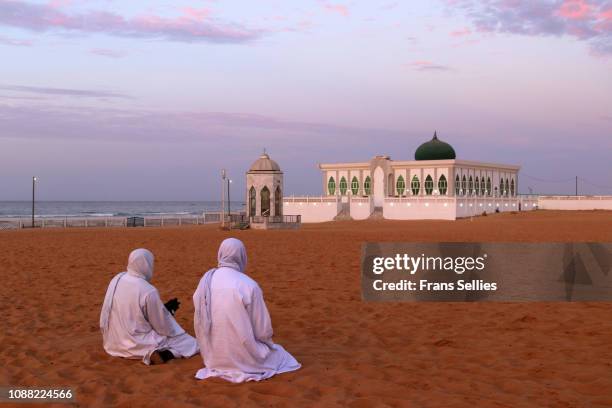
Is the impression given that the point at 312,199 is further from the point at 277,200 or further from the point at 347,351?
the point at 347,351

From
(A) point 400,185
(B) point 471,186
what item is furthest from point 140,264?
(B) point 471,186

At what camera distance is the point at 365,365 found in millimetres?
6898

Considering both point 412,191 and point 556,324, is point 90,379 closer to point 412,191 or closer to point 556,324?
point 556,324

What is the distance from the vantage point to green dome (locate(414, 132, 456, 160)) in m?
61.7

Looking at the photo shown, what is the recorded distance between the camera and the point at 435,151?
61.9 metres

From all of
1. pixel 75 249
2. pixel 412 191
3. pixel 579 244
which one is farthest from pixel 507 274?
pixel 412 191

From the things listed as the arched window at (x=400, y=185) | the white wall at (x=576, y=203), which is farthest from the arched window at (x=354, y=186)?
the white wall at (x=576, y=203)

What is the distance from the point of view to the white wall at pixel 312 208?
178ft

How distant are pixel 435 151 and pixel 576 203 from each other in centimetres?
1536

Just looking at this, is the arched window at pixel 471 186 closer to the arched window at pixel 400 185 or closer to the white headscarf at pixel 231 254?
the arched window at pixel 400 185

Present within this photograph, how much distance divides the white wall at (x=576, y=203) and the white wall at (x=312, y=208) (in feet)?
80.0

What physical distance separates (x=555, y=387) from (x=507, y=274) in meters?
8.89

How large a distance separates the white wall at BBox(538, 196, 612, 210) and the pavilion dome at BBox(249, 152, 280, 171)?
121 feet

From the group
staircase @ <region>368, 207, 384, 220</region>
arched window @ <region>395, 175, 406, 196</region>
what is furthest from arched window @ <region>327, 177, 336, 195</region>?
staircase @ <region>368, 207, 384, 220</region>
